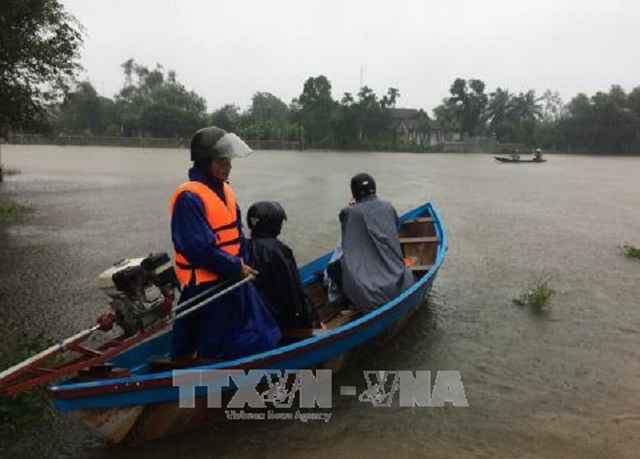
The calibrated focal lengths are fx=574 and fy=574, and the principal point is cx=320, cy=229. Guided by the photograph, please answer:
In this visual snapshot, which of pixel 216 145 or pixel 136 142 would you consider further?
pixel 136 142

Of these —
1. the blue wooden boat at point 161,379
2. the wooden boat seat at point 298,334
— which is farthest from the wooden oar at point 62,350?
the wooden boat seat at point 298,334

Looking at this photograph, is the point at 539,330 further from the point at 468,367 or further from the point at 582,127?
the point at 582,127

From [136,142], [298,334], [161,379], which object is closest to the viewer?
[161,379]

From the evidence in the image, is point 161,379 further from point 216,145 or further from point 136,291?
point 216,145

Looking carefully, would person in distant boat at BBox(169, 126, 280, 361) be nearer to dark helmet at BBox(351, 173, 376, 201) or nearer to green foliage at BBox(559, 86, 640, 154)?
dark helmet at BBox(351, 173, 376, 201)

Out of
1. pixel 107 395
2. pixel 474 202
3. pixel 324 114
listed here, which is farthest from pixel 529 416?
pixel 324 114

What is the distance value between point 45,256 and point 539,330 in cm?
825

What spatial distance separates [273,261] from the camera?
4754mm

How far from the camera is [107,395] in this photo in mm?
3863

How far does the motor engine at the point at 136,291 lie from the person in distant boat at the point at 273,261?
2.68ft

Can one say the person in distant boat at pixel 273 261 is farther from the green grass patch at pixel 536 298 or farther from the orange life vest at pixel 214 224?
the green grass patch at pixel 536 298

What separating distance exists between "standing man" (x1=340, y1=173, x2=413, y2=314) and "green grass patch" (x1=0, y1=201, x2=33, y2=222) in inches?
432

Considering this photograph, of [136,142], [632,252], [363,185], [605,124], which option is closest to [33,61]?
[363,185]

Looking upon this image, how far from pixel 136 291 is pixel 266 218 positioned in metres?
1.18
